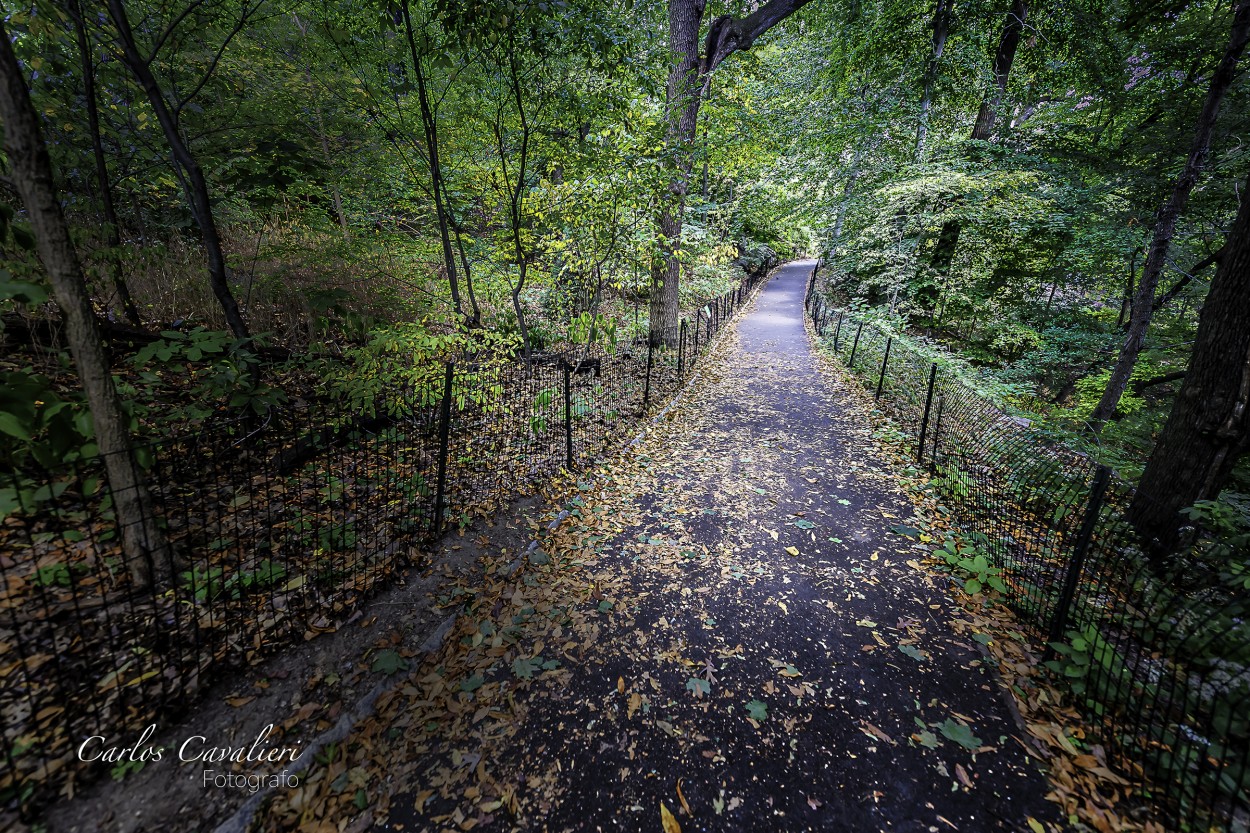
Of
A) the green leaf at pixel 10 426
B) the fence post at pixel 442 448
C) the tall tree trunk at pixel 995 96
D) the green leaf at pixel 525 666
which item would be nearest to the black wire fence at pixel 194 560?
the fence post at pixel 442 448

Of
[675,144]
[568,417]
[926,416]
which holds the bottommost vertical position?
[926,416]

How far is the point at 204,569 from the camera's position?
3.28 meters

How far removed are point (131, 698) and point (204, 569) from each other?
0.98 m

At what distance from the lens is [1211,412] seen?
12.5ft

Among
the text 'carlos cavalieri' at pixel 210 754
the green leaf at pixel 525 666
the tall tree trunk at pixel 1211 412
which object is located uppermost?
the tall tree trunk at pixel 1211 412

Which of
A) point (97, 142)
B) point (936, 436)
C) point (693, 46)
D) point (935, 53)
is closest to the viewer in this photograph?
point (97, 142)

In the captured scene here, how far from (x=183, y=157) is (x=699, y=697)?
6.99m

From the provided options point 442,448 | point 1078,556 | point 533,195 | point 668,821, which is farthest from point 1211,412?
point 533,195

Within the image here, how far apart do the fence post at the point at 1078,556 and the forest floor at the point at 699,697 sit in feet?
1.66

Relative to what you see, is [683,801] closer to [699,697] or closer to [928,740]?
[699,697]

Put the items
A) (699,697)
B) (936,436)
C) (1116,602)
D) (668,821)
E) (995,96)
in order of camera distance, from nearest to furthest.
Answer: (668,821) → (1116,602) → (699,697) → (936,436) → (995,96)

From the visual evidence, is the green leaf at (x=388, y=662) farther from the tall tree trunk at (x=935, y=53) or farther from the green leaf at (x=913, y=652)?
the tall tree trunk at (x=935, y=53)

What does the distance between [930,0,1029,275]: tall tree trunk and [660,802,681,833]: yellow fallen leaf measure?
15.4m

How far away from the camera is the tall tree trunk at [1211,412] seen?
12.1 ft
